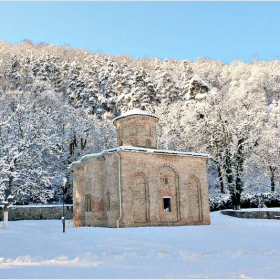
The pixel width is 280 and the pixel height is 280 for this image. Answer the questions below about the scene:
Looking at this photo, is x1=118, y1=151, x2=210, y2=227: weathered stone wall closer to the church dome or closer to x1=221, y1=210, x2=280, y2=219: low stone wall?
the church dome

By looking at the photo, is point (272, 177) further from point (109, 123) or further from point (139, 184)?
point (139, 184)

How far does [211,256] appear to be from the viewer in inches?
Result: 411

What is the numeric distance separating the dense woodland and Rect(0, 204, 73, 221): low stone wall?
1.22m

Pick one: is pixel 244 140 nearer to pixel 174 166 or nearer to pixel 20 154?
pixel 174 166

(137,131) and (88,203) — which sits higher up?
(137,131)

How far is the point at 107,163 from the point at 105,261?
13.6 meters

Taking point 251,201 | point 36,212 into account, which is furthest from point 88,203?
point 251,201

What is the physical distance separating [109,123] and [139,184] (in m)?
24.7

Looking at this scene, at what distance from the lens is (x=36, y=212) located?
111ft

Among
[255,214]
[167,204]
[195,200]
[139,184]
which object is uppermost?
[139,184]

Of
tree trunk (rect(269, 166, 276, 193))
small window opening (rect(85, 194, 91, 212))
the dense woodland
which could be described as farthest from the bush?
small window opening (rect(85, 194, 91, 212))

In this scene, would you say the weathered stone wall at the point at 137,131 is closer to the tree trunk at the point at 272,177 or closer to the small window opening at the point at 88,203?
the small window opening at the point at 88,203

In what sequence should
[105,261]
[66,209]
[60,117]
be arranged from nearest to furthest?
[105,261]
[66,209]
[60,117]

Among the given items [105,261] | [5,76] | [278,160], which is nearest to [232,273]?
[105,261]
